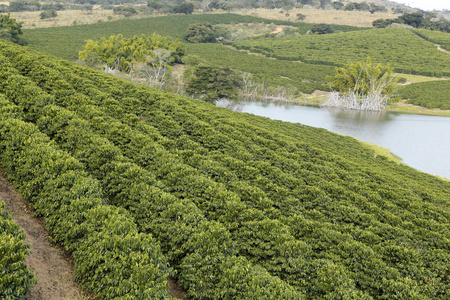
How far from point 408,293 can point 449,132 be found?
6208 cm

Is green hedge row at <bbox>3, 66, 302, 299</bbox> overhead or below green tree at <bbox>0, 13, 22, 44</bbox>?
below

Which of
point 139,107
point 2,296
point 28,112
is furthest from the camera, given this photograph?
point 139,107

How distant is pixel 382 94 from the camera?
8331cm

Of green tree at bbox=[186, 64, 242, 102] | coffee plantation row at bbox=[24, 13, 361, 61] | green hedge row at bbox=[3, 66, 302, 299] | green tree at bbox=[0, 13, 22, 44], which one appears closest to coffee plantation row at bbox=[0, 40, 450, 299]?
green hedge row at bbox=[3, 66, 302, 299]

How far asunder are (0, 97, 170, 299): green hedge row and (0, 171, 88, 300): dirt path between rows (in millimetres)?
390

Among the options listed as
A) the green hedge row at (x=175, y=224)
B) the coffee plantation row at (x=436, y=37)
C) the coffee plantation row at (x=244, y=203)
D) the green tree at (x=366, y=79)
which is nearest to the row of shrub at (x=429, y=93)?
the green tree at (x=366, y=79)

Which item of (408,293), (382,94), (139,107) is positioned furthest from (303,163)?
(382,94)

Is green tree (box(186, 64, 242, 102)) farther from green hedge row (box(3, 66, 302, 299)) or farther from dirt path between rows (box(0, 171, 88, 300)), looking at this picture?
dirt path between rows (box(0, 171, 88, 300))

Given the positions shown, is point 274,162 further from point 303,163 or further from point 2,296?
point 2,296

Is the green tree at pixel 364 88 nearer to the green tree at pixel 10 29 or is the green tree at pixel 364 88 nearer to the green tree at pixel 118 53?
the green tree at pixel 118 53

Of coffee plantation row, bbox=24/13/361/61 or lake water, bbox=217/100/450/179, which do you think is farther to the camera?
coffee plantation row, bbox=24/13/361/61

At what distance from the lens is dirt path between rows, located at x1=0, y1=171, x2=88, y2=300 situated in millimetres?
8664

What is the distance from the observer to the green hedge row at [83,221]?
329 inches

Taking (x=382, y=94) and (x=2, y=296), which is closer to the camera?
(x=2, y=296)
